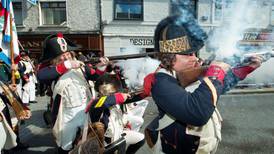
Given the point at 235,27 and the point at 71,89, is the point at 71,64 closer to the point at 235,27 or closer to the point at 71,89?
the point at 71,89

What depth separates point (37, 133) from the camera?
645cm

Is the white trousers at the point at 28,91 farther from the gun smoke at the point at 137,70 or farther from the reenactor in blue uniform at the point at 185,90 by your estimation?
the reenactor in blue uniform at the point at 185,90

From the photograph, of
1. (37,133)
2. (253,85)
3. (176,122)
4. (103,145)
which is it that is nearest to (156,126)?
(176,122)

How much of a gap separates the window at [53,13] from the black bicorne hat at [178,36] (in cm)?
1577

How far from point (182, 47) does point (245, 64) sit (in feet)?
1.47

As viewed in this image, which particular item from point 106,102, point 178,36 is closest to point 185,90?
point 178,36

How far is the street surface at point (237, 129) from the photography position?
5320mm

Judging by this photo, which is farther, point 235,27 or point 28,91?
point 28,91

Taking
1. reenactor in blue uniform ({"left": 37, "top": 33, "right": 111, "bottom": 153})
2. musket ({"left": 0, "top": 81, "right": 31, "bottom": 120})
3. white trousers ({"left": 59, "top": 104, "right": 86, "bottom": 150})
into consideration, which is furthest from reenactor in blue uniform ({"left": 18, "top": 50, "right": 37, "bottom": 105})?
white trousers ({"left": 59, "top": 104, "right": 86, "bottom": 150})

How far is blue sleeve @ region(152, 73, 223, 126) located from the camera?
1853mm

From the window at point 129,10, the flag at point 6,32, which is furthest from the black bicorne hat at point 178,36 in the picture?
the window at point 129,10

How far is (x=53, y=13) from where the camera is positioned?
17.4 meters

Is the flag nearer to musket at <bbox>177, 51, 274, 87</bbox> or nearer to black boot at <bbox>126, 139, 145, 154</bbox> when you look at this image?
black boot at <bbox>126, 139, 145, 154</bbox>

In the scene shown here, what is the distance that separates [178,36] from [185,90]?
0.35m
